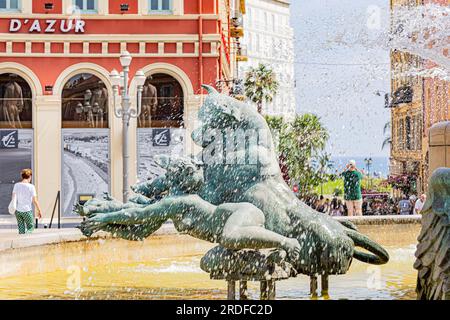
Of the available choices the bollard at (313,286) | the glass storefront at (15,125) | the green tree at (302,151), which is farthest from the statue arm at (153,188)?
the glass storefront at (15,125)

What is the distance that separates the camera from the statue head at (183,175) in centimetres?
694

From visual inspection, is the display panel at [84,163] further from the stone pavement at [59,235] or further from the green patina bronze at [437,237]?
the green patina bronze at [437,237]

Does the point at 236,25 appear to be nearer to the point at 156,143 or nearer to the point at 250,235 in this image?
the point at 156,143

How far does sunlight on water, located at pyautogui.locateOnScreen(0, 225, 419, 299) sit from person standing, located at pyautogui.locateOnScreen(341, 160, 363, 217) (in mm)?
2184

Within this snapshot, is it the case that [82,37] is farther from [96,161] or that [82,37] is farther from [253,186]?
[253,186]

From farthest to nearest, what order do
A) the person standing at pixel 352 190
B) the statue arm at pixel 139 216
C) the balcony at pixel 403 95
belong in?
the balcony at pixel 403 95 → the person standing at pixel 352 190 → the statue arm at pixel 139 216

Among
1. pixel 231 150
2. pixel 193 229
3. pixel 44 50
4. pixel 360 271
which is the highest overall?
pixel 44 50

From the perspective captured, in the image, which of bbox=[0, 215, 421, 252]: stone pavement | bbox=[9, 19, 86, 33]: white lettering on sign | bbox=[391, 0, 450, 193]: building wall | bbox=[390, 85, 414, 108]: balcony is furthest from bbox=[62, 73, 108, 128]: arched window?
bbox=[390, 85, 414, 108]: balcony

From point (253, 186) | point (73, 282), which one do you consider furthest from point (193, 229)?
point (73, 282)

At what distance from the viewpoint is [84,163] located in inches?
1007

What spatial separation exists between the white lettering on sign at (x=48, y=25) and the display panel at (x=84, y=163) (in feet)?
9.46

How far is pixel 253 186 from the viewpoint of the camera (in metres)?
6.98

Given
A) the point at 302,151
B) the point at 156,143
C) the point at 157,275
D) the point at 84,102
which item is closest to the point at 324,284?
the point at 157,275
